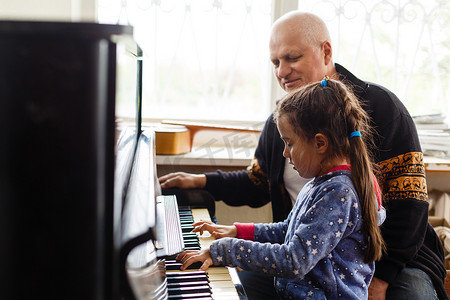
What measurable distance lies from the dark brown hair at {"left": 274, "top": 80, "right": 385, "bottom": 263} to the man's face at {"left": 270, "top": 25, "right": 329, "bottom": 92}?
498 millimetres

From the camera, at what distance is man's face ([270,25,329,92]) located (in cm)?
182

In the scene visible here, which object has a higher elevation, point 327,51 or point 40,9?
point 40,9

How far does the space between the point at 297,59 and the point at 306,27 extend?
13cm

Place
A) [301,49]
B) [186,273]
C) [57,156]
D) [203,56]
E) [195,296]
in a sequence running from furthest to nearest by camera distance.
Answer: [203,56] < [301,49] < [186,273] < [195,296] < [57,156]

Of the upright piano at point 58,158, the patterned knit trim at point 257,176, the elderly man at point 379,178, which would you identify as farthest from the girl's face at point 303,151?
the upright piano at point 58,158

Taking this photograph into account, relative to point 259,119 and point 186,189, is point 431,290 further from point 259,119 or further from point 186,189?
point 259,119

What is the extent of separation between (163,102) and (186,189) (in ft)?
3.09

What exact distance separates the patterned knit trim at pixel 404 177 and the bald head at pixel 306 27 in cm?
53

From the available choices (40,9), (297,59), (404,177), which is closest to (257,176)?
(297,59)

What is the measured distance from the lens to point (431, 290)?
155 centimetres

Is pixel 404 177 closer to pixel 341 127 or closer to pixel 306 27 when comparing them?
pixel 341 127

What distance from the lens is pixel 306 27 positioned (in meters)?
1.83

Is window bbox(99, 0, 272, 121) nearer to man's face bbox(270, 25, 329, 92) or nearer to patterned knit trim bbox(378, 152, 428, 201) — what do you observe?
man's face bbox(270, 25, 329, 92)

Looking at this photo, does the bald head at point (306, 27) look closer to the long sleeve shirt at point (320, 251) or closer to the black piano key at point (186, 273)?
the long sleeve shirt at point (320, 251)
